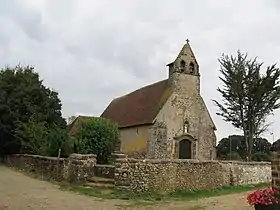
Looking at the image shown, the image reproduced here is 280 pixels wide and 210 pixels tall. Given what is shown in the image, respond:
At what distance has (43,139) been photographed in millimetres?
25156

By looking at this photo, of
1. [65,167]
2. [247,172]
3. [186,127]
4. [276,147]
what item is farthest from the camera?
[186,127]

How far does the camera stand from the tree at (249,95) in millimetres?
32656

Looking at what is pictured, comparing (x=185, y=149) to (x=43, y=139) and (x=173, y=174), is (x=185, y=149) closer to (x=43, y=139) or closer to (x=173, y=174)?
(x=43, y=139)

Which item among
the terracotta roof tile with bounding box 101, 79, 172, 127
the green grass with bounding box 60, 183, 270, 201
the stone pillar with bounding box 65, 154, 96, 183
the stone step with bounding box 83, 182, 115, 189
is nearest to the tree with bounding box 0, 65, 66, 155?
the terracotta roof tile with bounding box 101, 79, 172, 127

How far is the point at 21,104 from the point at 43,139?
683 centimetres

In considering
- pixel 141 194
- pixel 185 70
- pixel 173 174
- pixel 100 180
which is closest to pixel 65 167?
pixel 100 180

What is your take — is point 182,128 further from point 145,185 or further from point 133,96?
point 145,185

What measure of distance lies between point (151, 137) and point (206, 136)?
18.1 ft

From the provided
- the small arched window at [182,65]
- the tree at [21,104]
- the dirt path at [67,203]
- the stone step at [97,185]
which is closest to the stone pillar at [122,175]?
the stone step at [97,185]

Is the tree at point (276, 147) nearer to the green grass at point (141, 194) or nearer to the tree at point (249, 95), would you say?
the green grass at point (141, 194)

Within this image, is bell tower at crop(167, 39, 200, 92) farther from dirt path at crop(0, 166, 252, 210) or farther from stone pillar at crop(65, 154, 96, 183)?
dirt path at crop(0, 166, 252, 210)

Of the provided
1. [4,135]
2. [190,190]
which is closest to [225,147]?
[4,135]

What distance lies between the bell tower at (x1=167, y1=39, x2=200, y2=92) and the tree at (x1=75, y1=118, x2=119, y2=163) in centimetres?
1065

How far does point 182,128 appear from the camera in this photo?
31359 mm
